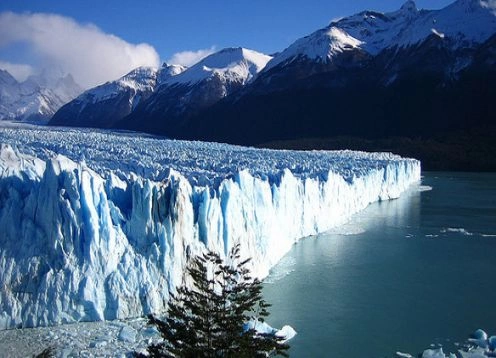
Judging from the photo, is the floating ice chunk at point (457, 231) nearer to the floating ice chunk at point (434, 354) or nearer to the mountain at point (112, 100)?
the floating ice chunk at point (434, 354)

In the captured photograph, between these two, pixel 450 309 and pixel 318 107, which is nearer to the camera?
pixel 450 309

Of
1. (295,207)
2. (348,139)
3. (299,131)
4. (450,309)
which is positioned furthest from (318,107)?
(450,309)

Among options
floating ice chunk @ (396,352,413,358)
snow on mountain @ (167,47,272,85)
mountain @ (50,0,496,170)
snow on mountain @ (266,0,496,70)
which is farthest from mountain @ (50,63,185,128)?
floating ice chunk @ (396,352,413,358)

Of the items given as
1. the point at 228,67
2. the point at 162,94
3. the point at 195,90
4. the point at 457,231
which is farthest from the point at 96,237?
the point at 228,67

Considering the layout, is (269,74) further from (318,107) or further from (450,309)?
(450,309)

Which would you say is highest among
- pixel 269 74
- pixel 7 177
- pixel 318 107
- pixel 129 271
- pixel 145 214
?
pixel 269 74

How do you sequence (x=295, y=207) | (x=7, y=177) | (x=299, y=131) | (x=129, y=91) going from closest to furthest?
(x=7, y=177) → (x=295, y=207) → (x=299, y=131) → (x=129, y=91)

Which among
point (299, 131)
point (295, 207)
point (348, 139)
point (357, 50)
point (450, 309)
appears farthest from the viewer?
point (357, 50)

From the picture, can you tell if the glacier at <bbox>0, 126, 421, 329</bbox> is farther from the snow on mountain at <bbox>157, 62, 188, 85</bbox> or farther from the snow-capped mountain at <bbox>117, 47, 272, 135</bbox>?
the snow on mountain at <bbox>157, 62, 188, 85</bbox>
